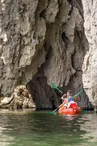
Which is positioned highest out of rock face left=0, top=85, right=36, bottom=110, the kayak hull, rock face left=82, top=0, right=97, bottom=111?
rock face left=82, top=0, right=97, bottom=111

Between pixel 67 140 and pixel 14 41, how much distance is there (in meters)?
16.3

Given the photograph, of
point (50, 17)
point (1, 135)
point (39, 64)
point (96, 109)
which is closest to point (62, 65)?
point (39, 64)

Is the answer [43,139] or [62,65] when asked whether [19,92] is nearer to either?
[62,65]

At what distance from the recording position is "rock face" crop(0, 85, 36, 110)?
22.3 m

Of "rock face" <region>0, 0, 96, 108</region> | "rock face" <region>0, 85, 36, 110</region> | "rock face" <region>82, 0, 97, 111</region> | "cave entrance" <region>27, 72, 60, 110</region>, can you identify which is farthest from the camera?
"cave entrance" <region>27, 72, 60, 110</region>

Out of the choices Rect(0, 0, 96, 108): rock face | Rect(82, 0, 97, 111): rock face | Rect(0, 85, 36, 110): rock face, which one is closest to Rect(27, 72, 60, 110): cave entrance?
Rect(0, 0, 96, 108): rock face

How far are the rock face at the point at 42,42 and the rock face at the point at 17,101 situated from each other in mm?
1242

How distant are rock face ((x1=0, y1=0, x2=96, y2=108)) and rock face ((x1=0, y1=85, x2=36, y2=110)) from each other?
4.07 feet

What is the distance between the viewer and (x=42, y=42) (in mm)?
23422

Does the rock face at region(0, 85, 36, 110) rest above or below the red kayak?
above

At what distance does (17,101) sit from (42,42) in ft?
14.5

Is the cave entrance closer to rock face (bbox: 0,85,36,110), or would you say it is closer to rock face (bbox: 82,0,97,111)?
rock face (bbox: 0,85,36,110)

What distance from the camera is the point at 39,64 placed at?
24.3 m

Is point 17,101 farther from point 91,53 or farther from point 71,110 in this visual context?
point 91,53
